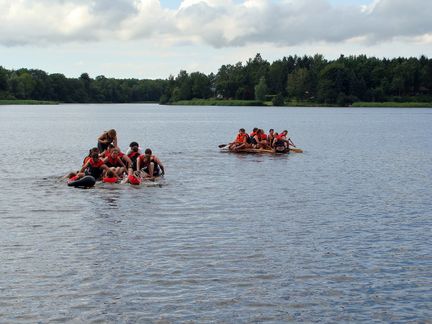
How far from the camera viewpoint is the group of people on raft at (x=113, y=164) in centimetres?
2798

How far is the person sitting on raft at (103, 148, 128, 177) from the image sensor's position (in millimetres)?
28250

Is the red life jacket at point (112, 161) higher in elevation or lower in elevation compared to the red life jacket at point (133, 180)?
higher

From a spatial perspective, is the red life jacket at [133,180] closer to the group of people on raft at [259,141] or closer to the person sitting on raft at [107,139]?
the person sitting on raft at [107,139]

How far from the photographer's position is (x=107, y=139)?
29.2 m

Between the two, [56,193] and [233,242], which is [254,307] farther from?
[56,193]

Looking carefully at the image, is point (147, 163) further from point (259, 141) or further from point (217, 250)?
point (259, 141)

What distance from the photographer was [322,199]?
26.1m

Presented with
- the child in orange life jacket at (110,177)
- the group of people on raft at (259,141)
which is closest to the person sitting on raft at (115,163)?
the child in orange life jacket at (110,177)

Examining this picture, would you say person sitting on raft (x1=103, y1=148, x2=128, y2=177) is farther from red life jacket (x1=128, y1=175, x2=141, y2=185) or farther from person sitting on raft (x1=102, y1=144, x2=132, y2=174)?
red life jacket (x1=128, y1=175, x2=141, y2=185)

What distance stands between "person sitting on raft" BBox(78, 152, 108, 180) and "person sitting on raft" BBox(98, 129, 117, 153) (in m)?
1.20

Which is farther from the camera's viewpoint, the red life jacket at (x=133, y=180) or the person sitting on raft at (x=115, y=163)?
the person sitting on raft at (x=115, y=163)

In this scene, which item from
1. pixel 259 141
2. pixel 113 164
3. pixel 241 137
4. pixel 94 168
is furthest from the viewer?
pixel 259 141

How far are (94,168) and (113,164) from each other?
81cm

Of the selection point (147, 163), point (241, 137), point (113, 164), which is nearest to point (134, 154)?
point (147, 163)
